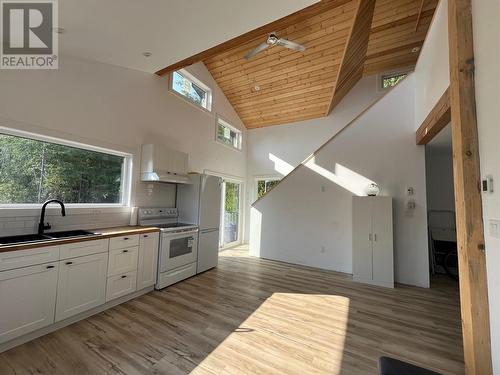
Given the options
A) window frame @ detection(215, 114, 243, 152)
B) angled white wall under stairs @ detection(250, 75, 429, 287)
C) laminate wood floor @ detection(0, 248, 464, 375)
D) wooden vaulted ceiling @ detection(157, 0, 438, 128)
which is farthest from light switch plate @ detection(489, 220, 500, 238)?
window frame @ detection(215, 114, 243, 152)

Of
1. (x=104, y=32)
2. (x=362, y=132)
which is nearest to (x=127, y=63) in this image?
(x=104, y=32)

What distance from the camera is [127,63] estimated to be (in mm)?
3340

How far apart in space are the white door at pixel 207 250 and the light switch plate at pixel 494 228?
3696mm

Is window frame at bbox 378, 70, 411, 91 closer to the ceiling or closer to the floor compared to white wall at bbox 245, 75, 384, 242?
closer to the ceiling

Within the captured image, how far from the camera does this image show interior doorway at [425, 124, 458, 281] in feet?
13.8

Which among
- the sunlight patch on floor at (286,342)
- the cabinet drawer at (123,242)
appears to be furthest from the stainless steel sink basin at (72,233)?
the sunlight patch on floor at (286,342)

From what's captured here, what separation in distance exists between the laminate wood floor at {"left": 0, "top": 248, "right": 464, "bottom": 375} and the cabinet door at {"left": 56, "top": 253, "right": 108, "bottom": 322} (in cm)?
19

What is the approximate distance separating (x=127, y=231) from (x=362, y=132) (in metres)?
4.51

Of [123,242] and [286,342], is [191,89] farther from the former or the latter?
[286,342]

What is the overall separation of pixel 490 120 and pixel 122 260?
3.83m

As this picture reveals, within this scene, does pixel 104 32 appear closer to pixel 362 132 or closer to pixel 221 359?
pixel 221 359

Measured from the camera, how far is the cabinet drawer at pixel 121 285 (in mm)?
2664

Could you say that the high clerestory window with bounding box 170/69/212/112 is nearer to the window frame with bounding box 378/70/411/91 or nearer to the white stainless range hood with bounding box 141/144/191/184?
the white stainless range hood with bounding box 141/144/191/184

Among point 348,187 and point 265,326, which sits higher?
point 348,187
